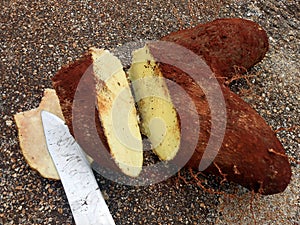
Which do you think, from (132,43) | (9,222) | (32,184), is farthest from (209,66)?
(9,222)

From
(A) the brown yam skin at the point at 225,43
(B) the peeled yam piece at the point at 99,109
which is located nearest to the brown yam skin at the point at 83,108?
(B) the peeled yam piece at the point at 99,109

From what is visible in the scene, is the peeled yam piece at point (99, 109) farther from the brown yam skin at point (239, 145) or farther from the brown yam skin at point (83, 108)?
the brown yam skin at point (239, 145)

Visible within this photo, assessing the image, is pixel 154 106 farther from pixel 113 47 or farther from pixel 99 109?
pixel 113 47

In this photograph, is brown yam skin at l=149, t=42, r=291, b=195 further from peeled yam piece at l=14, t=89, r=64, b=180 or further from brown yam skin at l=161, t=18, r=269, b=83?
peeled yam piece at l=14, t=89, r=64, b=180

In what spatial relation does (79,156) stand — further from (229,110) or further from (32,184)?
(229,110)

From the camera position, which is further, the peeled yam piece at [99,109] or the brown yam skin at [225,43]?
the brown yam skin at [225,43]

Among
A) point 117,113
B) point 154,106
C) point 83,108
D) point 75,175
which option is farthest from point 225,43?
point 75,175

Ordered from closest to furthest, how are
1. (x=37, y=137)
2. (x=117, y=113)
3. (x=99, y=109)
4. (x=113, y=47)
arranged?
(x=99, y=109) → (x=117, y=113) → (x=37, y=137) → (x=113, y=47)
